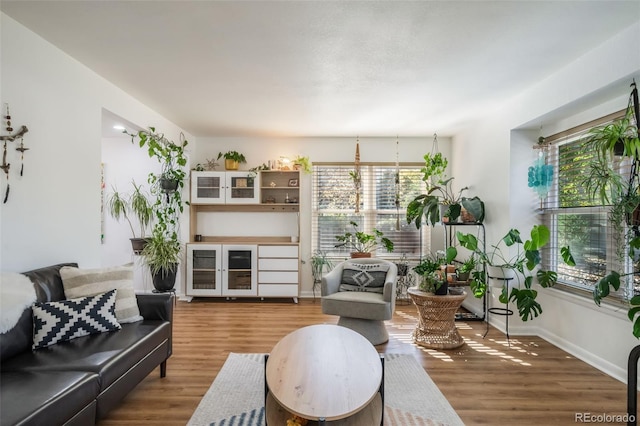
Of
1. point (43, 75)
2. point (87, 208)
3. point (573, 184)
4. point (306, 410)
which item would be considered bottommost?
point (306, 410)

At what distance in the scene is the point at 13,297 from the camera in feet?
6.57

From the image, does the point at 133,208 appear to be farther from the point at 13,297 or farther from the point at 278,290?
the point at 13,297

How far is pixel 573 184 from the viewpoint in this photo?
3.41m

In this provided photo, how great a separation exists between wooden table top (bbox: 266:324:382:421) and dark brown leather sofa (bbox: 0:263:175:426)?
2.90 ft

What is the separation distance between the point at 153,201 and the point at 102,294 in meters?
3.45

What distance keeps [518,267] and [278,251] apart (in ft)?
10.2

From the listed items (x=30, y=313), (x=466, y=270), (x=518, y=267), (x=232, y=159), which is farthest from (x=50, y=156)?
(x=518, y=267)

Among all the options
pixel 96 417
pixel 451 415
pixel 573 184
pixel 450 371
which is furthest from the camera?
pixel 573 184

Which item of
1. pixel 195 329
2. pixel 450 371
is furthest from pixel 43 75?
pixel 450 371

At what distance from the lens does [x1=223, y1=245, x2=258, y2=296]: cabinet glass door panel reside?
205 inches

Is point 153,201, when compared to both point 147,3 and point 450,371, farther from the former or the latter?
point 450,371

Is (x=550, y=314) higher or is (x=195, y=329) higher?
(x=550, y=314)

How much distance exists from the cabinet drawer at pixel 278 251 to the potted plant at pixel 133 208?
178cm

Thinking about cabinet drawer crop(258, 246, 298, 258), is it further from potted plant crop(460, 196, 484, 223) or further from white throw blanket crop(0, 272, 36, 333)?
white throw blanket crop(0, 272, 36, 333)
